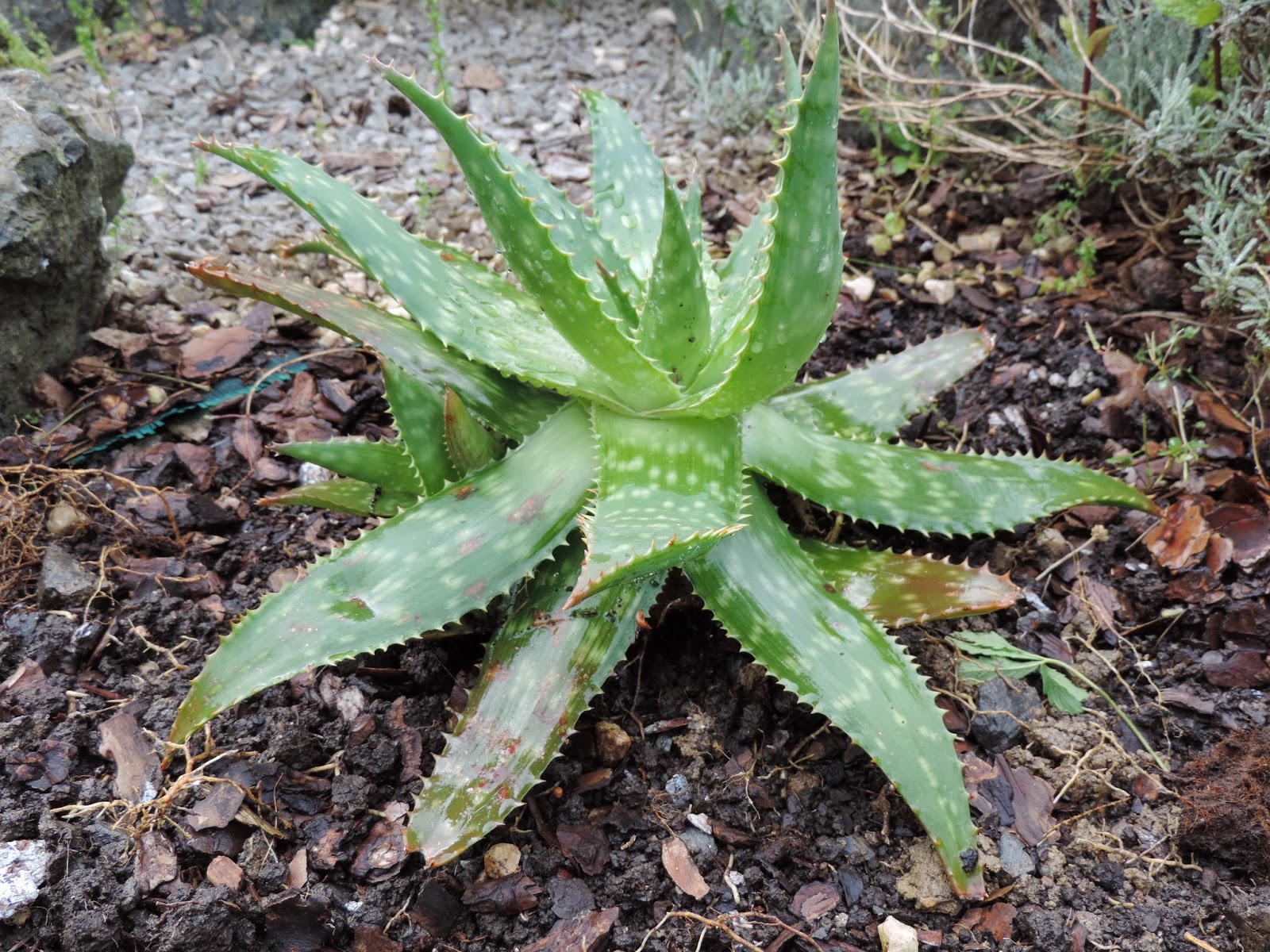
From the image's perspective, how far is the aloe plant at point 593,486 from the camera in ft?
4.85

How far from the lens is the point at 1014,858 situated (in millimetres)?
1704

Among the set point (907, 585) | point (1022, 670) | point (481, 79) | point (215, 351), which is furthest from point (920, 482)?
point (481, 79)

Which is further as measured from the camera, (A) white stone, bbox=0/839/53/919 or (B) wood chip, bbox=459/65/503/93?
(B) wood chip, bbox=459/65/503/93

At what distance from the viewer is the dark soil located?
1582 mm

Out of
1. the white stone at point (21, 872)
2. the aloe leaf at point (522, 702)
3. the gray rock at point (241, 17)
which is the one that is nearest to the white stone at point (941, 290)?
the aloe leaf at point (522, 702)

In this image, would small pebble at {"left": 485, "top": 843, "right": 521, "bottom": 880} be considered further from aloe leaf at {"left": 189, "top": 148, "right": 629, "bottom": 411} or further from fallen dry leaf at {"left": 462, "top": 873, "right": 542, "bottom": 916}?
aloe leaf at {"left": 189, "top": 148, "right": 629, "bottom": 411}

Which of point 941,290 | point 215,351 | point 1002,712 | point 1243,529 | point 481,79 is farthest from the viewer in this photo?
point 481,79

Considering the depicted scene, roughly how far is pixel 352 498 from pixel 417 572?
1.24 feet

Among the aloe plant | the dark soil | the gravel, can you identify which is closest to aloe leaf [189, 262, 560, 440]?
the aloe plant

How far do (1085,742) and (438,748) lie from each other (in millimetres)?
1284

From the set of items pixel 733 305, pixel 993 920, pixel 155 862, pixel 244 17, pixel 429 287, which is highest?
pixel 244 17

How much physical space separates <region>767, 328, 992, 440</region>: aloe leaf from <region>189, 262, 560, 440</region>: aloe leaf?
1.88ft

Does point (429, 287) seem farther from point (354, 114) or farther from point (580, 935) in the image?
point (354, 114)

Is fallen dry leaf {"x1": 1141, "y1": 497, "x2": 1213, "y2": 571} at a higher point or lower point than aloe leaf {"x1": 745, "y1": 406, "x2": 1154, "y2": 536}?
lower
